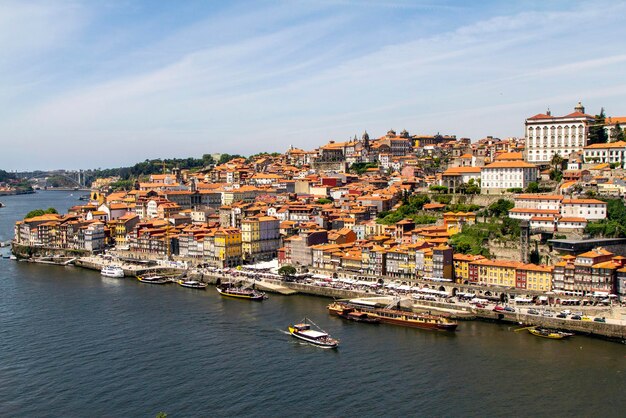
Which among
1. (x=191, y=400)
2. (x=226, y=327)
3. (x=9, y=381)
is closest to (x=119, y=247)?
(x=226, y=327)

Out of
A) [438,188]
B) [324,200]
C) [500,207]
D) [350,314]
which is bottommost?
[350,314]

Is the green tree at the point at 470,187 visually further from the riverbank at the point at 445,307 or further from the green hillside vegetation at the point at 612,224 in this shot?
the riverbank at the point at 445,307

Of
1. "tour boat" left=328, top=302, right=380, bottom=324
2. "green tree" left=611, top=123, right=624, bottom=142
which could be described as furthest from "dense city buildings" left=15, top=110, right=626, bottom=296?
"tour boat" left=328, top=302, right=380, bottom=324

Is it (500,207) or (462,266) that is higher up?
(500,207)

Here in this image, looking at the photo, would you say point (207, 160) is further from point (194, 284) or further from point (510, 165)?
point (194, 284)

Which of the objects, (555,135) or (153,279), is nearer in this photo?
(153,279)

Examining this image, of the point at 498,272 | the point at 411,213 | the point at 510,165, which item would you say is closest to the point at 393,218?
the point at 411,213

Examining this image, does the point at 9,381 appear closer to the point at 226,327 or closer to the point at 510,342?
the point at 226,327
